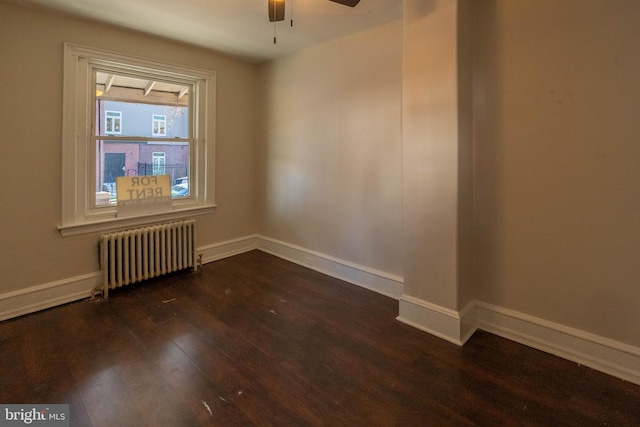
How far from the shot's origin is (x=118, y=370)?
1831 millimetres

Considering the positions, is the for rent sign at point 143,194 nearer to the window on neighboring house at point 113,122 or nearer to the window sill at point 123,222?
the window sill at point 123,222

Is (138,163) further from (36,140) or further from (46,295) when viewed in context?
(46,295)

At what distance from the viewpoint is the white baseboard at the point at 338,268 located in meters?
2.85

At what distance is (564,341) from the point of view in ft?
6.46

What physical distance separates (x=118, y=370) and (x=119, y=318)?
74 cm

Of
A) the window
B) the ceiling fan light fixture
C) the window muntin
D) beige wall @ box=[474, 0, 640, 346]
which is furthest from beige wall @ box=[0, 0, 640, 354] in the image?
the ceiling fan light fixture

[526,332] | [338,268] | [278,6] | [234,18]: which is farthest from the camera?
[338,268]

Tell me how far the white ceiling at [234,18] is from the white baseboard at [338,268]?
7.50 feet

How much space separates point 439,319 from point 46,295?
324 cm

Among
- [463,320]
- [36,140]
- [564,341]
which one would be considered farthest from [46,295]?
[564,341]

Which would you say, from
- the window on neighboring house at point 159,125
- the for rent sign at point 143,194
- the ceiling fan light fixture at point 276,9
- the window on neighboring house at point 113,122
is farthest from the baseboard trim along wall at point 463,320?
the ceiling fan light fixture at point 276,9

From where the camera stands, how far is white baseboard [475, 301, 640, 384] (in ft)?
5.82

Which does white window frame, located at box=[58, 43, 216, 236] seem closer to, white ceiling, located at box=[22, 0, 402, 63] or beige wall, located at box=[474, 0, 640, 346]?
white ceiling, located at box=[22, 0, 402, 63]

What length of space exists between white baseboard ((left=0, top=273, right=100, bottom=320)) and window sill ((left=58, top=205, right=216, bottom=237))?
427 millimetres
